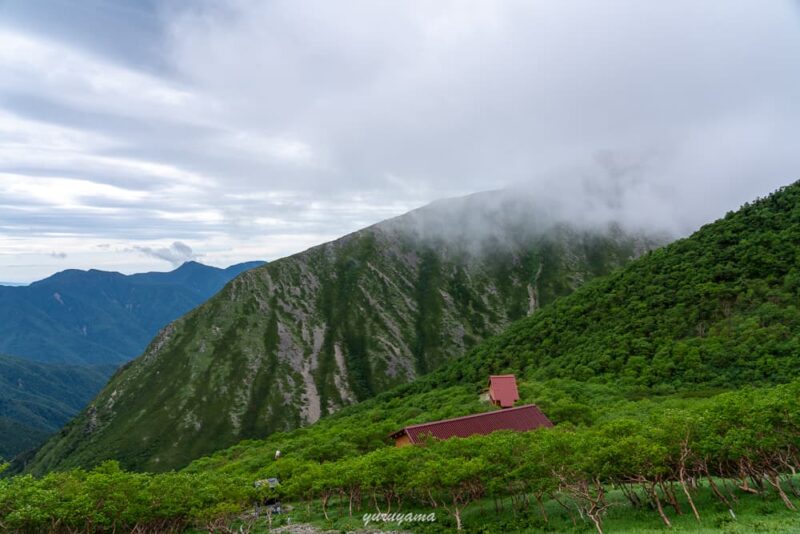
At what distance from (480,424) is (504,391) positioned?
2503 centimetres

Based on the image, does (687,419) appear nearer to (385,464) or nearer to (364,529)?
(385,464)

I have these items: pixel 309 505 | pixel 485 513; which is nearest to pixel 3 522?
pixel 309 505

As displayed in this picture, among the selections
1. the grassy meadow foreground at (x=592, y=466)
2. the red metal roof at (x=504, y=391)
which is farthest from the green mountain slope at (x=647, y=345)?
the red metal roof at (x=504, y=391)

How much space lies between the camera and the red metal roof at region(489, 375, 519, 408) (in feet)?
306

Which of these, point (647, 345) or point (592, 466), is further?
point (647, 345)

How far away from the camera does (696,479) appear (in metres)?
48.4

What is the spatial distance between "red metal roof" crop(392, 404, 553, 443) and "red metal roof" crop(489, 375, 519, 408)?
17766mm

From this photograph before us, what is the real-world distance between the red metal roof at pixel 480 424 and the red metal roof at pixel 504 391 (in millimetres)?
17766

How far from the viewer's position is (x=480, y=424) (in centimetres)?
7081

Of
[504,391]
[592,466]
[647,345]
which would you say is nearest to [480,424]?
[504,391]

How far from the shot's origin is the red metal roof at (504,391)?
93.4m

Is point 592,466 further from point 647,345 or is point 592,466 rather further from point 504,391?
point 647,345

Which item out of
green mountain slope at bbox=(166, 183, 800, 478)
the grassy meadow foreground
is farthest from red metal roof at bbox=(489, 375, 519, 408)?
the grassy meadow foreground

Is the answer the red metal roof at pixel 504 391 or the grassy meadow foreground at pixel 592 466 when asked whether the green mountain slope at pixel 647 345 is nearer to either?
the grassy meadow foreground at pixel 592 466
